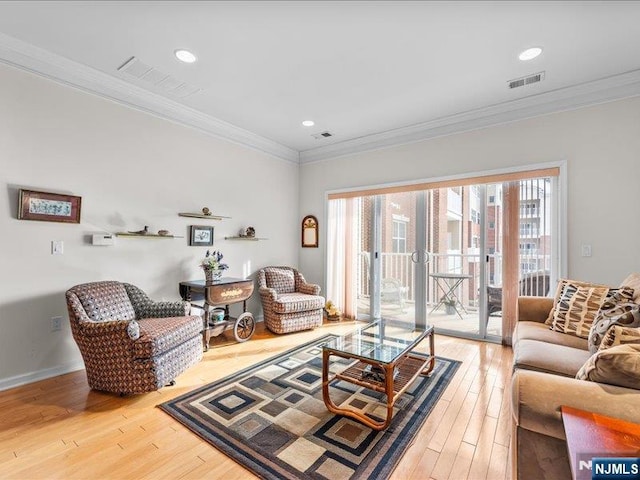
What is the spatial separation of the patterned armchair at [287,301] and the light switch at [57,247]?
7.00 feet

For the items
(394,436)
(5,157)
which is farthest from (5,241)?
(394,436)

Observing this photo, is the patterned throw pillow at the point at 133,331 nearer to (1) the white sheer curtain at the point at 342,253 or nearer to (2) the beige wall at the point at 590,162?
(1) the white sheer curtain at the point at 342,253

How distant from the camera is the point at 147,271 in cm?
332

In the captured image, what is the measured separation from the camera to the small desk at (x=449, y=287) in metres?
4.18

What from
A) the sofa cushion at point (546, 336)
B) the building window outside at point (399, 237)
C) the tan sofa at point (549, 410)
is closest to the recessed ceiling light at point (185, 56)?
the tan sofa at point (549, 410)

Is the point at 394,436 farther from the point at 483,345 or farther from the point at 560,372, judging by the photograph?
the point at 483,345

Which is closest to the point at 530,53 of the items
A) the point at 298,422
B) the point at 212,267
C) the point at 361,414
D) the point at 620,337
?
the point at 620,337

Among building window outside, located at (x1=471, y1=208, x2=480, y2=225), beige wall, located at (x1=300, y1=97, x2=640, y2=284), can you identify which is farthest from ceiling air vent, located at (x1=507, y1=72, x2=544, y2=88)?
building window outside, located at (x1=471, y1=208, x2=480, y2=225)

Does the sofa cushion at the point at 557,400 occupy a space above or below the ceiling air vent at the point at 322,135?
below

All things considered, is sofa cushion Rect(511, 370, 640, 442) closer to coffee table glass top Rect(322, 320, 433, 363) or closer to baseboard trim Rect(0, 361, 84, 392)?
coffee table glass top Rect(322, 320, 433, 363)

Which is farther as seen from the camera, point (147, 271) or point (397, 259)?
point (397, 259)

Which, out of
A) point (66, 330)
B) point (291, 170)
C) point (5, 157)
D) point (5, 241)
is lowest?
point (66, 330)

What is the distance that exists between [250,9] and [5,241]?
2.59 meters

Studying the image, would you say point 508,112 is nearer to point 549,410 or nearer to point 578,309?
point 578,309
